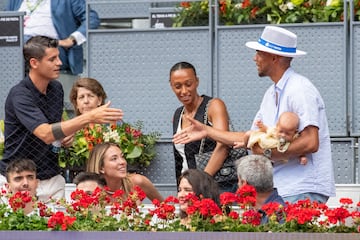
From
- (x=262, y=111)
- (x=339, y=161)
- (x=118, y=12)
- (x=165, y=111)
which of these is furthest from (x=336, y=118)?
(x=118, y=12)

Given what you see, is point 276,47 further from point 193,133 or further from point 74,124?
point 74,124

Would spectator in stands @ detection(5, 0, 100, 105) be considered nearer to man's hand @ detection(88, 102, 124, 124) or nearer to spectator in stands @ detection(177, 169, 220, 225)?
man's hand @ detection(88, 102, 124, 124)

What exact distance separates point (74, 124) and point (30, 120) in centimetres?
41

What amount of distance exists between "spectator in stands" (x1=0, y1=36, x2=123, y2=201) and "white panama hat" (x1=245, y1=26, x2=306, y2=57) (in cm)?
153

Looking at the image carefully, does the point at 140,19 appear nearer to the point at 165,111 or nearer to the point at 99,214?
the point at 165,111

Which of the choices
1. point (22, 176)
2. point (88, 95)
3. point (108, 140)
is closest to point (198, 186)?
point (22, 176)

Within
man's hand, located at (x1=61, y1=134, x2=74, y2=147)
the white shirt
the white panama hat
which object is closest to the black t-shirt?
man's hand, located at (x1=61, y1=134, x2=74, y2=147)

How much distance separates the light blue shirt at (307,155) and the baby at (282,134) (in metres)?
0.07

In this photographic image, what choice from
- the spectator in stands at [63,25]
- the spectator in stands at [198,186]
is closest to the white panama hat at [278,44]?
the spectator in stands at [198,186]

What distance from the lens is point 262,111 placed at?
7895mm

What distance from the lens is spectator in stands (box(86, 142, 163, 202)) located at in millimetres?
8406

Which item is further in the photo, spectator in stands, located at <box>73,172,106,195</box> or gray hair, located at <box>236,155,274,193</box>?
spectator in stands, located at <box>73,172,106,195</box>

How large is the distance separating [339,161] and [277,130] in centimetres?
250

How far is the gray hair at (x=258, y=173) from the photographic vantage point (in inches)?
284
